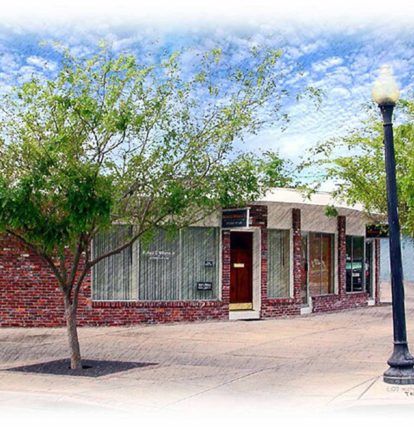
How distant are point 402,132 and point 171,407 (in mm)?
8473

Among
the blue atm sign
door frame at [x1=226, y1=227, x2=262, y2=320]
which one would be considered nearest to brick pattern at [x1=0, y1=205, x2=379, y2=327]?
the blue atm sign

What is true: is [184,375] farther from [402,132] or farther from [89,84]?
[402,132]

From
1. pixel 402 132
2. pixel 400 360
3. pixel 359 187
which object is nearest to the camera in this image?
pixel 400 360

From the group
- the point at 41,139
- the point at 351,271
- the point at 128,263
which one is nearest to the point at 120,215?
the point at 41,139

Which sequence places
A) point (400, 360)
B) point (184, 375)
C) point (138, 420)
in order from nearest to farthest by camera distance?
point (138, 420) → point (400, 360) → point (184, 375)

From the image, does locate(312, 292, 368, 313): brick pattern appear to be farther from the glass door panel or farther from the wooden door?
the wooden door

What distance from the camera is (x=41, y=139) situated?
40.5 ft

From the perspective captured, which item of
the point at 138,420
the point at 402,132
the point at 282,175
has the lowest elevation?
the point at 138,420

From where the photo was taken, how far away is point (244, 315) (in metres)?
21.9

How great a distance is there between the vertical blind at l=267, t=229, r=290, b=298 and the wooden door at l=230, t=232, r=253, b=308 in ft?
1.90

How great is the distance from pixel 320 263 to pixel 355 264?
236cm

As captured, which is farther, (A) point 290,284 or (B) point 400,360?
(A) point 290,284

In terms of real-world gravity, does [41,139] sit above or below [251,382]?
above

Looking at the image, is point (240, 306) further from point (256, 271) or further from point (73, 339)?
point (73, 339)
